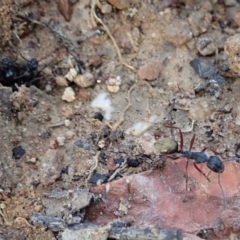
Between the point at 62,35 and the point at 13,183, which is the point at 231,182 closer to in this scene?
the point at 13,183

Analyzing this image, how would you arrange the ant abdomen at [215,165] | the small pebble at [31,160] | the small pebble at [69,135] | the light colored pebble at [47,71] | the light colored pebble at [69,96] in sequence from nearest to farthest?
the ant abdomen at [215,165], the small pebble at [31,160], the small pebble at [69,135], the light colored pebble at [69,96], the light colored pebble at [47,71]

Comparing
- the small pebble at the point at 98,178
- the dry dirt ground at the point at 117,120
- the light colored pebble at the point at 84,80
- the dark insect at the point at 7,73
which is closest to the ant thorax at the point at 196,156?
the dry dirt ground at the point at 117,120

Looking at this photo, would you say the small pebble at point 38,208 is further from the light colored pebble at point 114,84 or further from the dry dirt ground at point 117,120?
the light colored pebble at point 114,84

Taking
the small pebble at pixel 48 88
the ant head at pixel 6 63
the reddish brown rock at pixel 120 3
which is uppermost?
the reddish brown rock at pixel 120 3

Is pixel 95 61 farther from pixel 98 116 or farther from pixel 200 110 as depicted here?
pixel 200 110

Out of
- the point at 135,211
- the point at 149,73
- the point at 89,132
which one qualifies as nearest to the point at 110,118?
the point at 89,132

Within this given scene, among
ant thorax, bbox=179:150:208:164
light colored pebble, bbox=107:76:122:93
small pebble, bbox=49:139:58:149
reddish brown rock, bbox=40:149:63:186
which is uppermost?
light colored pebble, bbox=107:76:122:93

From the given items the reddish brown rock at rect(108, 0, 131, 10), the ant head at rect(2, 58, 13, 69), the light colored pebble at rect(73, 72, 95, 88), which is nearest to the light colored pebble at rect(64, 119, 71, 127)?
the light colored pebble at rect(73, 72, 95, 88)

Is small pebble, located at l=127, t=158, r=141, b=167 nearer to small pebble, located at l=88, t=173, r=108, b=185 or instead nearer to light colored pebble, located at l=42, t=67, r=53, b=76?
small pebble, located at l=88, t=173, r=108, b=185
